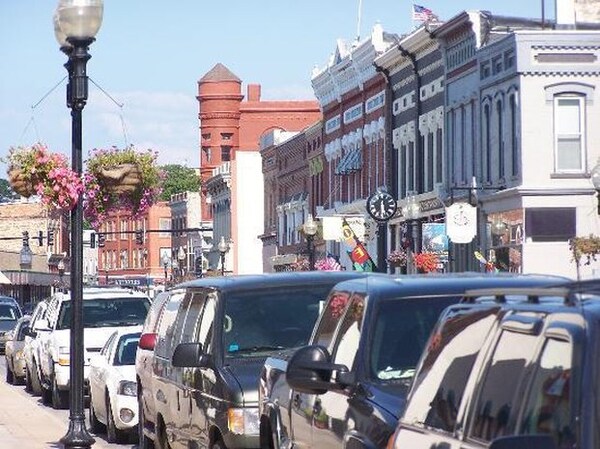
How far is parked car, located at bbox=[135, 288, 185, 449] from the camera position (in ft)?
52.7

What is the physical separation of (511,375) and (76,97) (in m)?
11.1

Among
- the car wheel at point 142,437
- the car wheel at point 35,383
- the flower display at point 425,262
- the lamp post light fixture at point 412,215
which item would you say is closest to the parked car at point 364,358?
the car wheel at point 142,437

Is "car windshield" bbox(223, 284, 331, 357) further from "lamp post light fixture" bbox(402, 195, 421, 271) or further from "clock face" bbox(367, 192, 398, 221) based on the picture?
"lamp post light fixture" bbox(402, 195, 421, 271)

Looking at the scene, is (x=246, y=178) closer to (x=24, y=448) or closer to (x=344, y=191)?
(x=344, y=191)

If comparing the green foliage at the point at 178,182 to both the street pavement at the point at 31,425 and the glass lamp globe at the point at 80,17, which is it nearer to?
the street pavement at the point at 31,425

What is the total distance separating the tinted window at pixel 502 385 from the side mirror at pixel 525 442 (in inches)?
28.5

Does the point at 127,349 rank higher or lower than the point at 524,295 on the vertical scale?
lower

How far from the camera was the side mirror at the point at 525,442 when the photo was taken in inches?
198

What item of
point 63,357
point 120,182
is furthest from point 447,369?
point 63,357

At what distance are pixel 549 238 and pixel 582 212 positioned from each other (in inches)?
44.4

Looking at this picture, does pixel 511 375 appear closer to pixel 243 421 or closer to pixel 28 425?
pixel 243 421

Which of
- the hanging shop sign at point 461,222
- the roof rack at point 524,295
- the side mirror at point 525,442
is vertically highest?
the hanging shop sign at point 461,222

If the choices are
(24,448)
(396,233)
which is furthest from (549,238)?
(24,448)

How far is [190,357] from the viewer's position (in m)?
13.0
